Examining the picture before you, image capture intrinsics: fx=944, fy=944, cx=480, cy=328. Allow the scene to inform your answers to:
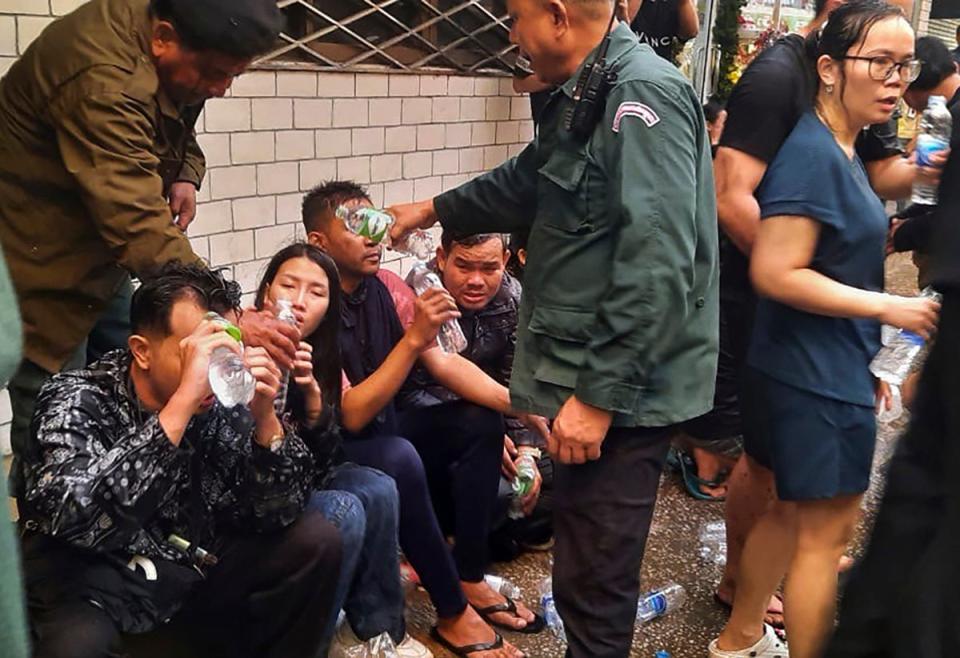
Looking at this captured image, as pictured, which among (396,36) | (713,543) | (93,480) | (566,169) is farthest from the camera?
(396,36)

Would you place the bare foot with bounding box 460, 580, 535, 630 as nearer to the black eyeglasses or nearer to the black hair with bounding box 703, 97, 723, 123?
the black eyeglasses

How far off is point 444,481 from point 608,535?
98 cm

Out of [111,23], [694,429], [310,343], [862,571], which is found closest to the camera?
[862,571]

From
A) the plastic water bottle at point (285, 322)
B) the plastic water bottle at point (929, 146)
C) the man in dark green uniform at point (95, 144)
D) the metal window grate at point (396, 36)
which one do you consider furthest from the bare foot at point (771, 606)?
the metal window grate at point (396, 36)

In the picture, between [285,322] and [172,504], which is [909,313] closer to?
[285,322]

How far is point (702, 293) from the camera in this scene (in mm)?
2156

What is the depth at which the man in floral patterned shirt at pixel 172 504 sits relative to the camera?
1860 mm

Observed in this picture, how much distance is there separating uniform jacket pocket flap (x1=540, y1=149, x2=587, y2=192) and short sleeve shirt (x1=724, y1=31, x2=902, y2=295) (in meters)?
0.75

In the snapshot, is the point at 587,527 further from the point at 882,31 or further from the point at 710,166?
the point at 882,31

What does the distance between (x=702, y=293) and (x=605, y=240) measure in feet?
0.93

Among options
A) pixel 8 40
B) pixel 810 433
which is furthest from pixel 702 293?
pixel 8 40

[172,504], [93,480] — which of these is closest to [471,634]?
[172,504]

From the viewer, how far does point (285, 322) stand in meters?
2.31

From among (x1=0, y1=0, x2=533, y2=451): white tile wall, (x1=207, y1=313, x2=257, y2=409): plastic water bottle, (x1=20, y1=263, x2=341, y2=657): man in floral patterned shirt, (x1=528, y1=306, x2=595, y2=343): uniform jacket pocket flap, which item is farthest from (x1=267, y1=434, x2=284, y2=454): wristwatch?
(x1=0, y1=0, x2=533, y2=451): white tile wall
